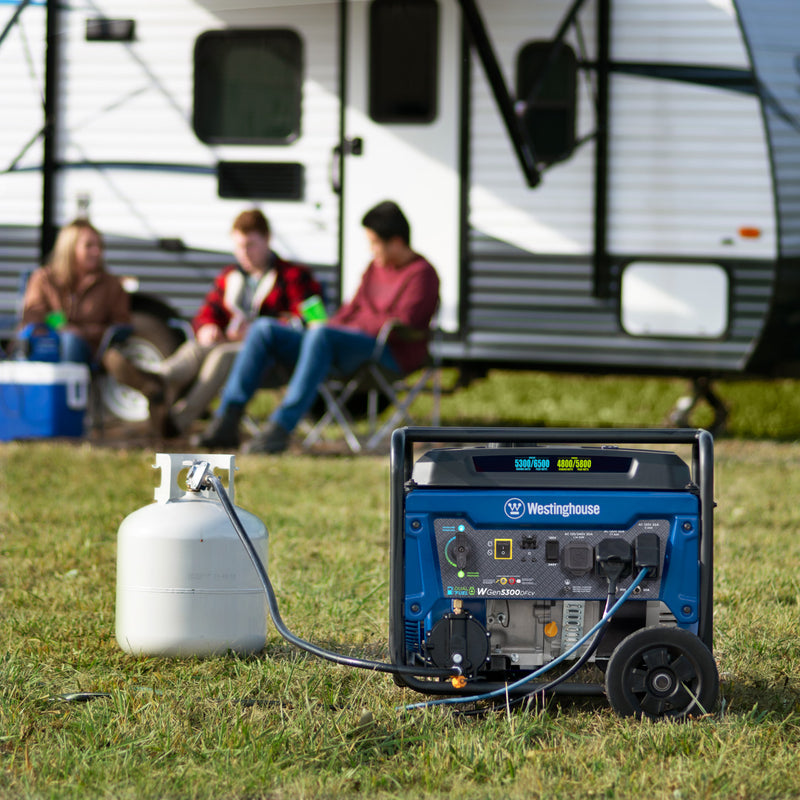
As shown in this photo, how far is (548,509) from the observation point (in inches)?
96.1

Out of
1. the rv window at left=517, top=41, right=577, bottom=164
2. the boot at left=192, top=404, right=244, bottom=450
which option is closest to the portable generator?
the boot at left=192, top=404, right=244, bottom=450

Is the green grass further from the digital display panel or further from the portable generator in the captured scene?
the digital display panel

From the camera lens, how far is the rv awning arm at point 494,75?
670cm

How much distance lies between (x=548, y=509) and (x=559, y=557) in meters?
0.10

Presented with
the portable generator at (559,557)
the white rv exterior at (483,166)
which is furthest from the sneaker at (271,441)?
the portable generator at (559,557)

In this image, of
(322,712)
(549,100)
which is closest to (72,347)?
(549,100)

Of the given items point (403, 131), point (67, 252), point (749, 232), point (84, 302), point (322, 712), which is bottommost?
point (322, 712)

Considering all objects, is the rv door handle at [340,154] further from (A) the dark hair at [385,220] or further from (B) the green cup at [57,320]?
(B) the green cup at [57,320]

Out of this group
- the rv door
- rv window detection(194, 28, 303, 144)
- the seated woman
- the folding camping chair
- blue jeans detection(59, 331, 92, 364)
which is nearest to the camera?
the folding camping chair

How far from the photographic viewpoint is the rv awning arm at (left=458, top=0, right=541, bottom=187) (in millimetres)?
6703

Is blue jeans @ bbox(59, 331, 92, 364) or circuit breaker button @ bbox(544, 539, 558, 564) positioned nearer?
circuit breaker button @ bbox(544, 539, 558, 564)

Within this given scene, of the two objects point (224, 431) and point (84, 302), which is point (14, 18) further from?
point (224, 431)

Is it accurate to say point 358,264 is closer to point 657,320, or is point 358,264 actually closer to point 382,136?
point 382,136

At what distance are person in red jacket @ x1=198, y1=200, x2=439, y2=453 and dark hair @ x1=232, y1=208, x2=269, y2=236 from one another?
2.19 feet
